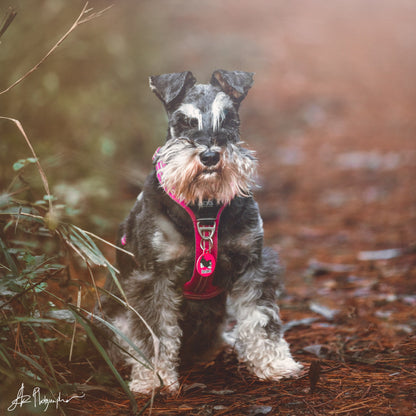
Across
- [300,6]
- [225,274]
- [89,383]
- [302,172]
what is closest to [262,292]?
[225,274]

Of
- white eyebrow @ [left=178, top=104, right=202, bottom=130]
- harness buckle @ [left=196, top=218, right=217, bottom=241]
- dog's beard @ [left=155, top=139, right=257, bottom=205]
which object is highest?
white eyebrow @ [left=178, top=104, right=202, bottom=130]

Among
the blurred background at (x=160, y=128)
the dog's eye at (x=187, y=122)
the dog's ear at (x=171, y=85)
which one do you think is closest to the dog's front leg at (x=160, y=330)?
the blurred background at (x=160, y=128)

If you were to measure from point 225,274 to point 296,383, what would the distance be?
0.72 meters

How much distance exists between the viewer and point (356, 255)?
561cm

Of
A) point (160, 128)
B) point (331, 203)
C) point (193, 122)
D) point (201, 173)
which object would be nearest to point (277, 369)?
point (201, 173)

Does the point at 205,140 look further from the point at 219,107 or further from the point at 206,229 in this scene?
the point at 206,229

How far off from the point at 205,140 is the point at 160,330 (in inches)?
44.5

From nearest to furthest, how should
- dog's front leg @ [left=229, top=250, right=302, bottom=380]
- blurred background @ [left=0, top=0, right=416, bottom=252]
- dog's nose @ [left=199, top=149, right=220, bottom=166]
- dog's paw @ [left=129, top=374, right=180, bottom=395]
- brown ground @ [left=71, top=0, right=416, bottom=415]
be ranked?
dog's nose @ [left=199, top=149, right=220, bottom=166], brown ground @ [left=71, top=0, right=416, bottom=415], dog's paw @ [left=129, top=374, right=180, bottom=395], dog's front leg @ [left=229, top=250, right=302, bottom=380], blurred background @ [left=0, top=0, right=416, bottom=252]

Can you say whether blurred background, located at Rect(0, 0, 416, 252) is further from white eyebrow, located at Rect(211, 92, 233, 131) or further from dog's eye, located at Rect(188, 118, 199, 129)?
dog's eye, located at Rect(188, 118, 199, 129)

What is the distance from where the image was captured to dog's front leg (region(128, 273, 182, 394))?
2.94 m

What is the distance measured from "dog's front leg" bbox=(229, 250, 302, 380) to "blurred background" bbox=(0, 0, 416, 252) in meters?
0.80

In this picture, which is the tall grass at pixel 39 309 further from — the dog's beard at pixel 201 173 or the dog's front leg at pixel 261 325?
the dog's front leg at pixel 261 325

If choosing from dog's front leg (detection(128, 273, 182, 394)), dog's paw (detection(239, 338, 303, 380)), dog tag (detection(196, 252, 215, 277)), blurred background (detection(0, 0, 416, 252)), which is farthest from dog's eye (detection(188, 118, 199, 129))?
dog's paw (detection(239, 338, 303, 380))

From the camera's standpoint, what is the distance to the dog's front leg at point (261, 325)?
9.76ft
